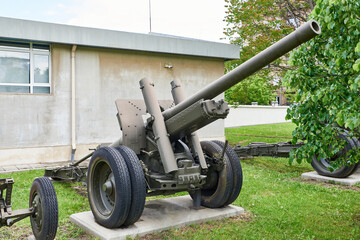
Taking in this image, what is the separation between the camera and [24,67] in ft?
35.9

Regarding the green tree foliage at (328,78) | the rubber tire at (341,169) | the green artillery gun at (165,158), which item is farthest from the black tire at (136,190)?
the rubber tire at (341,169)

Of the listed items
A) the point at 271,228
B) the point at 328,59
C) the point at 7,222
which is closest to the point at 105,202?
the point at 7,222

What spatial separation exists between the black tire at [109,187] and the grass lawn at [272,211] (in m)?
0.41

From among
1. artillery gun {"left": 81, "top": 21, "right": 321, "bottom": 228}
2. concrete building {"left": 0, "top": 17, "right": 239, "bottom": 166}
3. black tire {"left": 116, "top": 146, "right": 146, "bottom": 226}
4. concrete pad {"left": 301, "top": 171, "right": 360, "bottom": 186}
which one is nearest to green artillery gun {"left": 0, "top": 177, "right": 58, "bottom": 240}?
artillery gun {"left": 81, "top": 21, "right": 321, "bottom": 228}

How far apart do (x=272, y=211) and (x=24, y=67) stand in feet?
27.3

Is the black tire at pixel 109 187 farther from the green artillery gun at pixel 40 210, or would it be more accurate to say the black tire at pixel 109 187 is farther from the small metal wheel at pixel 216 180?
the small metal wheel at pixel 216 180

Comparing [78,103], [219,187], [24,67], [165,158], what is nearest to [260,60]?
[165,158]

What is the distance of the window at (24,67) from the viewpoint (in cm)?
1065

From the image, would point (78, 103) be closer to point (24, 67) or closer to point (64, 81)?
point (64, 81)

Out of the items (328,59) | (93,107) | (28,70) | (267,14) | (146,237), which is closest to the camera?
(328,59)

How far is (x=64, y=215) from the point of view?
5910 mm

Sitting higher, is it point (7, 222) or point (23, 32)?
point (23, 32)

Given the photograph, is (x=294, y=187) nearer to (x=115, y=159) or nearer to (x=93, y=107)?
(x=115, y=159)

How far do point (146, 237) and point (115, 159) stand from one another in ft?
3.64
